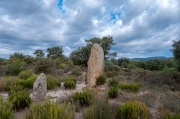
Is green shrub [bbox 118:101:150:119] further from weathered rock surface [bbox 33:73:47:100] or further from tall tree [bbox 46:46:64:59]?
tall tree [bbox 46:46:64:59]

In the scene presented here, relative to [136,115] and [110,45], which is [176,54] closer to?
[136,115]

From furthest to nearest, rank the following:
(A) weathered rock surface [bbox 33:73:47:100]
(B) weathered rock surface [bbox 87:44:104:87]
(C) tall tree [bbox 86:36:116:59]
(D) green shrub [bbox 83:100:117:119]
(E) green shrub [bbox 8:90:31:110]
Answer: (C) tall tree [bbox 86:36:116:59], (B) weathered rock surface [bbox 87:44:104:87], (A) weathered rock surface [bbox 33:73:47:100], (E) green shrub [bbox 8:90:31:110], (D) green shrub [bbox 83:100:117:119]

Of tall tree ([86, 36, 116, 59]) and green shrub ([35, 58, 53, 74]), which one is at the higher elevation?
tall tree ([86, 36, 116, 59])

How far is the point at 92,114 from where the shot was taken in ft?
10.7

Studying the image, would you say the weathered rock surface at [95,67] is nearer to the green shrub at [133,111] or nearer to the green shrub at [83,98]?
the green shrub at [83,98]

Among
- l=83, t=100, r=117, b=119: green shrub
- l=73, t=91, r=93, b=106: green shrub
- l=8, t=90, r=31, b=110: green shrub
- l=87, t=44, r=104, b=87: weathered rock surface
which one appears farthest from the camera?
l=87, t=44, r=104, b=87: weathered rock surface

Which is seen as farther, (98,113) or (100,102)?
(100,102)

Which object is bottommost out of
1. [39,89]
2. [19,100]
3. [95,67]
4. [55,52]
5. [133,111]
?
[133,111]

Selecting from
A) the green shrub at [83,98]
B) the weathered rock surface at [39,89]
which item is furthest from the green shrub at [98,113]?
the weathered rock surface at [39,89]

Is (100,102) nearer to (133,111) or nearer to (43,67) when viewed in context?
(133,111)

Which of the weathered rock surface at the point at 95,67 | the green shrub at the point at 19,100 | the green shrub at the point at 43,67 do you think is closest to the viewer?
the green shrub at the point at 19,100

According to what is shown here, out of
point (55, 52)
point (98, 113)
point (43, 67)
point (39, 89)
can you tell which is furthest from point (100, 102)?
point (55, 52)

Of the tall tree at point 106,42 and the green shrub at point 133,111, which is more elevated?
the tall tree at point 106,42

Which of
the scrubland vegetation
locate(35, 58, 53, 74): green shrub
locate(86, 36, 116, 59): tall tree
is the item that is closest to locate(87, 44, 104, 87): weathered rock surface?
the scrubland vegetation
